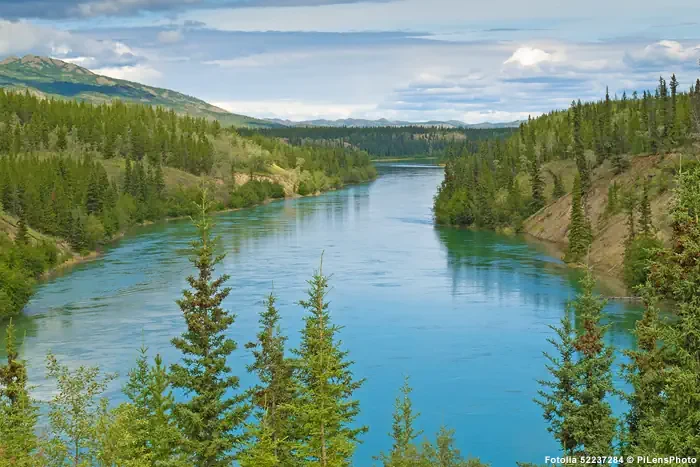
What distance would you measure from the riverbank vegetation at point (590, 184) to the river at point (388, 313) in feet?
19.5

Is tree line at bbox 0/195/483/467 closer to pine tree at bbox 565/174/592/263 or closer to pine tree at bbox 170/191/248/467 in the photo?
pine tree at bbox 170/191/248/467

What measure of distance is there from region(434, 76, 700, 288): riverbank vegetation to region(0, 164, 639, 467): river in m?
5.94

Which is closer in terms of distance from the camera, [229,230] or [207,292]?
[207,292]

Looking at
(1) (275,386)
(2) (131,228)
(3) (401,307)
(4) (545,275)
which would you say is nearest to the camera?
(1) (275,386)

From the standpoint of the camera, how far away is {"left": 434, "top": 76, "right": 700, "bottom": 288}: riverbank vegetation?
10125 centimetres

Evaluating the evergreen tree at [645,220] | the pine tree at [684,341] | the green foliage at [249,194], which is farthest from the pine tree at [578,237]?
the green foliage at [249,194]

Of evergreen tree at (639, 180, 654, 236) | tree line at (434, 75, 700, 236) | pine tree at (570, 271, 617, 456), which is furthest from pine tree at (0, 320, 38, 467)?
tree line at (434, 75, 700, 236)

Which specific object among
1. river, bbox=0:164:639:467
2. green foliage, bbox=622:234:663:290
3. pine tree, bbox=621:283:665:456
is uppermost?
pine tree, bbox=621:283:665:456

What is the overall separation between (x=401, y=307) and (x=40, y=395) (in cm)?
3569

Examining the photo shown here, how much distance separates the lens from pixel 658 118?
158 m

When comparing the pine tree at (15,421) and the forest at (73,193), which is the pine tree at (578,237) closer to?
the forest at (73,193)

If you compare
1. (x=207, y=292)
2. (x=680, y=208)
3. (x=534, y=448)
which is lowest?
(x=534, y=448)

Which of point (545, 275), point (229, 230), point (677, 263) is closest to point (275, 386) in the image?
point (677, 263)

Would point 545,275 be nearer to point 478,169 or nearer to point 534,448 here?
point 534,448
